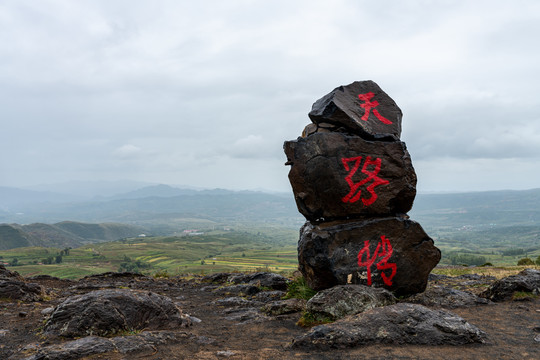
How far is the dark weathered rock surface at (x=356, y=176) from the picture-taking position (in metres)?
17.1

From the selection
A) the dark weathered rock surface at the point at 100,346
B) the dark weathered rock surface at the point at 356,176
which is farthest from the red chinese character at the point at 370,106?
the dark weathered rock surface at the point at 100,346

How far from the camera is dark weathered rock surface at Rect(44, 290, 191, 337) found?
11.7 meters

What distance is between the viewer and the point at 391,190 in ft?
56.4

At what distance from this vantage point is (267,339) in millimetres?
11938

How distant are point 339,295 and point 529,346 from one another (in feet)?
20.4

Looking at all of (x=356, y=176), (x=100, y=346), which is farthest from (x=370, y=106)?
(x=100, y=346)

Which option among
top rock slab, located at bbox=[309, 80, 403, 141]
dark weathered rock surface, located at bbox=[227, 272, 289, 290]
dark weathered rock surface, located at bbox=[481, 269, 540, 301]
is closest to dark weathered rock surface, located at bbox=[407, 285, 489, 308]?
dark weathered rock surface, located at bbox=[481, 269, 540, 301]

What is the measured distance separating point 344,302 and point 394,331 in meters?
2.82

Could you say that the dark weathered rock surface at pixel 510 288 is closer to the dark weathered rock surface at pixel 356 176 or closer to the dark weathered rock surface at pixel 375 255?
the dark weathered rock surface at pixel 375 255

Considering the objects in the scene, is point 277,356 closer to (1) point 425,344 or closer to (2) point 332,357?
(2) point 332,357

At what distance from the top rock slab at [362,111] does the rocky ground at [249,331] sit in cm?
874

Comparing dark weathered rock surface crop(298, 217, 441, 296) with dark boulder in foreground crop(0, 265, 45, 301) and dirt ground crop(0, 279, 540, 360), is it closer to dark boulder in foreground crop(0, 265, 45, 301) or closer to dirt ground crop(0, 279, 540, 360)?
dirt ground crop(0, 279, 540, 360)

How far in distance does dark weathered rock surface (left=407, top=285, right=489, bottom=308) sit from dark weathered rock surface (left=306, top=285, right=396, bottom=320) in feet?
9.63

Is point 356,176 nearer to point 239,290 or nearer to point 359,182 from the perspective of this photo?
point 359,182
